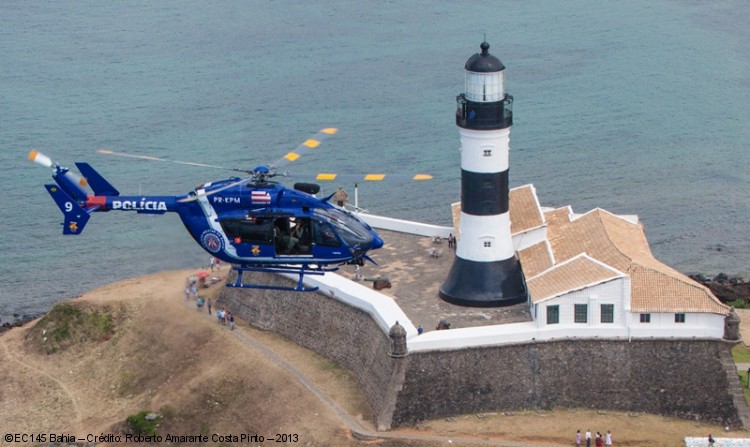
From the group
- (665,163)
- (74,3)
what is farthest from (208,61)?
(665,163)

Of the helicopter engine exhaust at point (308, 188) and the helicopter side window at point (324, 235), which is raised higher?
the helicopter engine exhaust at point (308, 188)

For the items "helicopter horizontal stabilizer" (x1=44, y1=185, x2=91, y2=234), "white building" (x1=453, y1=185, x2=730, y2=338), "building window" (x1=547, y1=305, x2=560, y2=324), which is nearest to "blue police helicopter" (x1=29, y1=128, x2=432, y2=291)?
"helicopter horizontal stabilizer" (x1=44, y1=185, x2=91, y2=234)

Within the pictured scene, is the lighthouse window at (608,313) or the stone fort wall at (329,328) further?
the stone fort wall at (329,328)

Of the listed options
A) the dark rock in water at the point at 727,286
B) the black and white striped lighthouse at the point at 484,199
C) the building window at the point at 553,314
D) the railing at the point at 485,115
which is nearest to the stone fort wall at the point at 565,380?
the building window at the point at 553,314

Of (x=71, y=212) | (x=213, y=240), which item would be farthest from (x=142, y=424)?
(x=213, y=240)

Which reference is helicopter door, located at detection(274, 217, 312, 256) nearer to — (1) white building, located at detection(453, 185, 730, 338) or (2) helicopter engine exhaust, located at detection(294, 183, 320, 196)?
(2) helicopter engine exhaust, located at detection(294, 183, 320, 196)

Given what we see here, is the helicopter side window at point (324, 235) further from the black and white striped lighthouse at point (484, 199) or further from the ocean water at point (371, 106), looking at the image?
the ocean water at point (371, 106)
